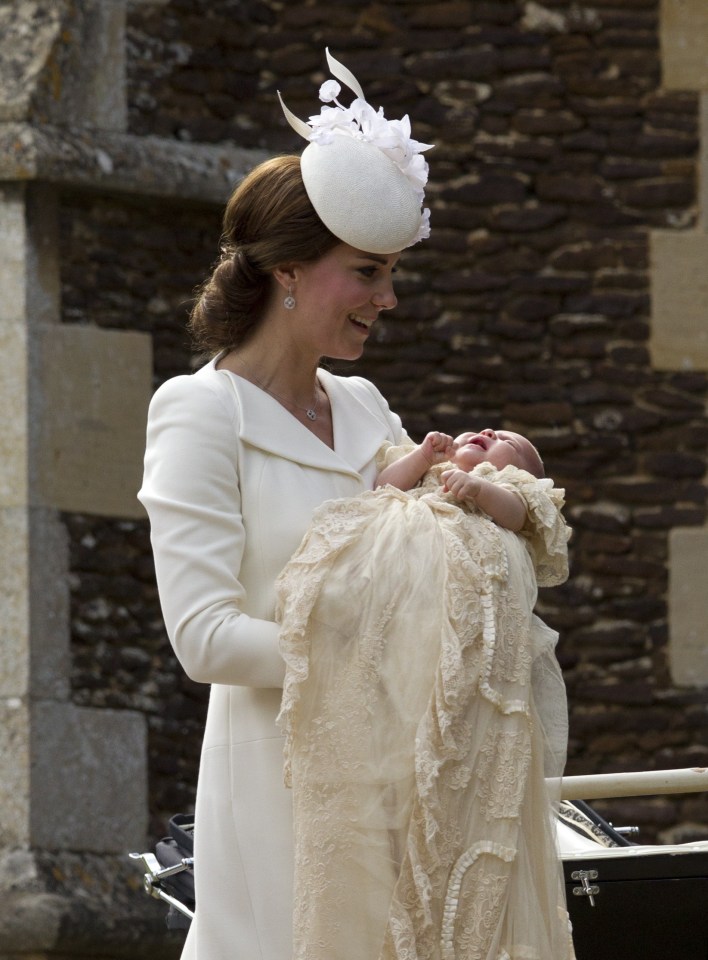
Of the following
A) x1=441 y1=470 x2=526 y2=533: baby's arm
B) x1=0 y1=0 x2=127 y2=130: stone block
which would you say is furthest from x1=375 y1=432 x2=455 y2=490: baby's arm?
x1=0 y1=0 x2=127 y2=130: stone block

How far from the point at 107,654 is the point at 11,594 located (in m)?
0.36

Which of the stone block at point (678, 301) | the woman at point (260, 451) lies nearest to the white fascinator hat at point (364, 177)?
the woman at point (260, 451)

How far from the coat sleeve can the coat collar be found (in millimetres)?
49

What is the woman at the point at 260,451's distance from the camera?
2.47 metres

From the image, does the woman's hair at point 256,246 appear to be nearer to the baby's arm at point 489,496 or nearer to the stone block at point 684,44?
the baby's arm at point 489,496

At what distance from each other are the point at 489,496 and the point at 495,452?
0.90 feet

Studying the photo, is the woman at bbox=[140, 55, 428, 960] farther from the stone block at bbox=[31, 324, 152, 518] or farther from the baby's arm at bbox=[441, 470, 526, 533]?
the stone block at bbox=[31, 324, 152, 518]

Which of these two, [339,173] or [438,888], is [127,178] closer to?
[339,173]

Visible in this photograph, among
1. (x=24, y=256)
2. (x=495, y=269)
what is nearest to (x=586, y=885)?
(x=24, y=256)

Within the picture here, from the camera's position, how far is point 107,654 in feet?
17.9

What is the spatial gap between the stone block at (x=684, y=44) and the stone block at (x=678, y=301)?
530mm

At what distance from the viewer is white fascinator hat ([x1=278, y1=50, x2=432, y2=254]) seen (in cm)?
260

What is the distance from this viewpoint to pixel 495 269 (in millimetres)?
6164

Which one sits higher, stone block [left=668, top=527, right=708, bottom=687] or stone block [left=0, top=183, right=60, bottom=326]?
stone block [left=0, top=183, right=60, bottom=326]
